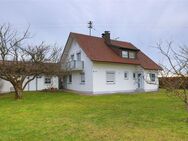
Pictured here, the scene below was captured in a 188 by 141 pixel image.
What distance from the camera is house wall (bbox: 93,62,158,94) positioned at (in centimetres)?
3344

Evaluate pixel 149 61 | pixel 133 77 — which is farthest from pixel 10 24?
pixel 149 61

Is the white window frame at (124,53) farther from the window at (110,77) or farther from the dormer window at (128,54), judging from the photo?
the window at (110,77)

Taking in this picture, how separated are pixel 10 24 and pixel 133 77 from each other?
664 inches

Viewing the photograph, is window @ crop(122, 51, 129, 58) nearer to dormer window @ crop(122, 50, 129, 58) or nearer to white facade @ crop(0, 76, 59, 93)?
dormer window @ crop(122, 50, 129, 58)

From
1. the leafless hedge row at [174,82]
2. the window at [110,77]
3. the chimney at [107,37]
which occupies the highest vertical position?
the chimney at [107,37]

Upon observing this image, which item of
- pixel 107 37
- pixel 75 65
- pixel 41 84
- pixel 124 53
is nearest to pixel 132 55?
pixel 124 53

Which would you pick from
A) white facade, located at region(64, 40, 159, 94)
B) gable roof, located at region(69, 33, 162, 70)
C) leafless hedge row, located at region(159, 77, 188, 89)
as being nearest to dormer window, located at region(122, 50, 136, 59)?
gable roof, located at region(69, 33, 162, 70)

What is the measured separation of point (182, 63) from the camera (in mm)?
10820

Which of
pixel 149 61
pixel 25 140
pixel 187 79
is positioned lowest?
pixel 25 140

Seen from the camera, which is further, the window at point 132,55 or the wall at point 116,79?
the window at point 132,55

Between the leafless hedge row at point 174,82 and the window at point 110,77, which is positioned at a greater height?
the window at point 110,77

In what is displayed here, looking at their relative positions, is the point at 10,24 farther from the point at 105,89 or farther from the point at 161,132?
the point at 161,132

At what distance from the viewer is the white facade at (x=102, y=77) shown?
33381mm

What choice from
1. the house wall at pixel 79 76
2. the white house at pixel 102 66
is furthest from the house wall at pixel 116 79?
the house wall at pixel 79 76
